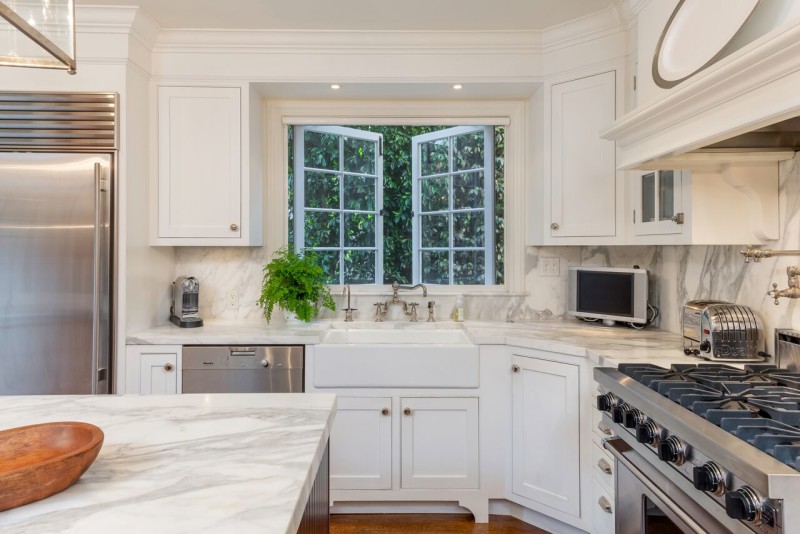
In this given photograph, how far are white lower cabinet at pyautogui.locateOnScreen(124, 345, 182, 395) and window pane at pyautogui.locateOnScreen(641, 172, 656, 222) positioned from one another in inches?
87.6

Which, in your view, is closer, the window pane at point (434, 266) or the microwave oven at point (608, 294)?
the microwave oven at point (608, 294)

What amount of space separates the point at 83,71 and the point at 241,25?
0.77 metres

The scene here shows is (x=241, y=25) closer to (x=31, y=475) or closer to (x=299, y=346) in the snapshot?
(x=299, y=346)

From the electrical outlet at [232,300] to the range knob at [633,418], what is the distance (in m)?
2.25

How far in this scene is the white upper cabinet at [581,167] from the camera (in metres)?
2.46

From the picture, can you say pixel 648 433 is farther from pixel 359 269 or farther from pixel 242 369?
pixel 359 269

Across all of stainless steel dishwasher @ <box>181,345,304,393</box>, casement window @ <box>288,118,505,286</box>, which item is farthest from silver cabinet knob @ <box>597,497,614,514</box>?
casement window @ <box>288,118,505,286</box>

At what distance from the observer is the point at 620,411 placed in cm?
147

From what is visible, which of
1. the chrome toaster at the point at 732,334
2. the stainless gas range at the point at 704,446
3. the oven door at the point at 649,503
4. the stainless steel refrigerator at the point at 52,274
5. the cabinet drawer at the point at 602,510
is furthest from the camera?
the stainless steel refrigerator at the point at 52,274

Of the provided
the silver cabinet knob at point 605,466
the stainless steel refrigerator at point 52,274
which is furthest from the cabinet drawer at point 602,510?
the stainless steel refrigerator at point 52,274

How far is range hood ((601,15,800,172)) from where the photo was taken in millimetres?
1041

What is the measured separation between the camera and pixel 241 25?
2.55 meters

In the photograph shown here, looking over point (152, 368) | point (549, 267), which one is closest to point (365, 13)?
point (549, 267)

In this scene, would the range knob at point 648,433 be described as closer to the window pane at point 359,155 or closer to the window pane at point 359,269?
the window pane at point 359,269
